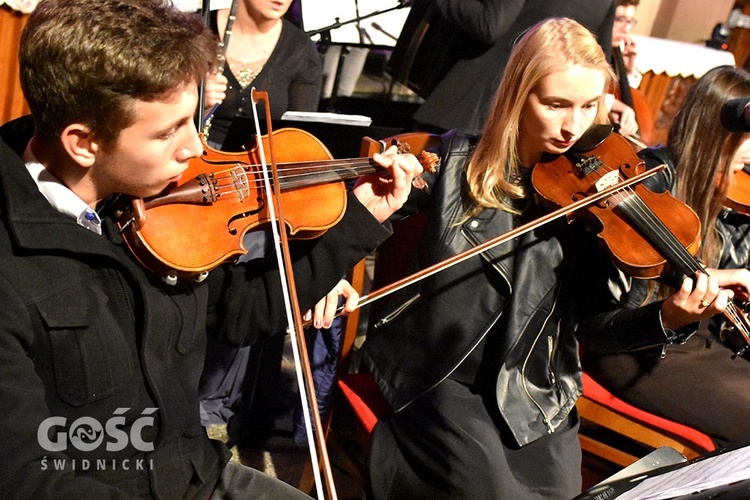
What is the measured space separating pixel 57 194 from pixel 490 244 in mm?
763

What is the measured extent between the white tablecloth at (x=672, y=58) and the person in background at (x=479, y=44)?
6.78 ft

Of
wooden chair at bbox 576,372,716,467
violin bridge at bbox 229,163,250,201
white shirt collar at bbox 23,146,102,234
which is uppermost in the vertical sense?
white shirt collar at bbox 23,146,102,234

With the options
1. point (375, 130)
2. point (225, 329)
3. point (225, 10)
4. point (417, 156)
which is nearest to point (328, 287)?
point (225, 329)

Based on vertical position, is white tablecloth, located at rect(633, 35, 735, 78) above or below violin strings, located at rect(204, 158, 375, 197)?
below

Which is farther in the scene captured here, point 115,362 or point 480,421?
point 480,421

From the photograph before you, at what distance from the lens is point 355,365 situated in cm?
259

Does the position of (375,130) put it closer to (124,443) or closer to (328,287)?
(328,287)

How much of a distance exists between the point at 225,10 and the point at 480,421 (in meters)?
1.35

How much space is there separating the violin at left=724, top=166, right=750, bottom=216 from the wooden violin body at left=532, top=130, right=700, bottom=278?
1.16 ft

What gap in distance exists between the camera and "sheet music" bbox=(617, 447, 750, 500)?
90 cm

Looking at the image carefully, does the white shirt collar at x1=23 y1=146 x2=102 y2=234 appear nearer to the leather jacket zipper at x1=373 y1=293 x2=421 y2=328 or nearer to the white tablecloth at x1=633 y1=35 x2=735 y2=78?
the leather jacket zipper at x1=373 y1=293 x2=421 y2=328

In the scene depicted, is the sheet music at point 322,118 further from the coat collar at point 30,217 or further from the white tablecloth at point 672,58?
the white tablecloth at point 672,58

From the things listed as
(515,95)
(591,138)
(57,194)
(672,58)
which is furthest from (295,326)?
(672,58)

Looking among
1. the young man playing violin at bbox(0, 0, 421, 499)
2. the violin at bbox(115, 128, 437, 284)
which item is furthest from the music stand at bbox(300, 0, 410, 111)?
the young man playing violin at bbox(0, 0, 421, 499)
